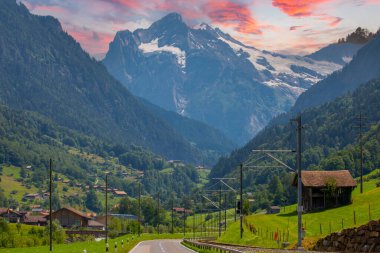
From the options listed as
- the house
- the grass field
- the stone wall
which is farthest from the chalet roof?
the stone wall

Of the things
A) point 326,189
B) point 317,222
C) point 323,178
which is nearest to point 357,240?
point 317,222

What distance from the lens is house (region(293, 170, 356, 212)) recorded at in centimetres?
13538

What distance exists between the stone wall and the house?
9361 centimetres

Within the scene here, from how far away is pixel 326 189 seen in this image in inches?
5394

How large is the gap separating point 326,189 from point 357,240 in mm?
101379

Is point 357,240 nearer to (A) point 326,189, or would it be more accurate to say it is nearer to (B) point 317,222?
(B) point 317,222

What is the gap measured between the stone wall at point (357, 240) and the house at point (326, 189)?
3685 inches

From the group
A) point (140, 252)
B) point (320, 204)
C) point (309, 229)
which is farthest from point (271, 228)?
point (140, 252)

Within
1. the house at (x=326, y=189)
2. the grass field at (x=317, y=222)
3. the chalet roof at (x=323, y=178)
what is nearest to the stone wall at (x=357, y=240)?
the grass field at (x=317, y=222)

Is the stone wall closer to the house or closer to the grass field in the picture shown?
the grass field

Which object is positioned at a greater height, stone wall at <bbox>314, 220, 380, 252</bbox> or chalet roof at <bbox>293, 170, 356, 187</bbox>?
chalet roof at <bbox>293, 170, 356, 187</bbox>

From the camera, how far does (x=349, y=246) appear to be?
127 ft

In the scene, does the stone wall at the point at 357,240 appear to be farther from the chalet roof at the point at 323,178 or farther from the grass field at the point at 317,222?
the chalet roof at the point at 323,178

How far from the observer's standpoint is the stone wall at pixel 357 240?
35.4 meters
